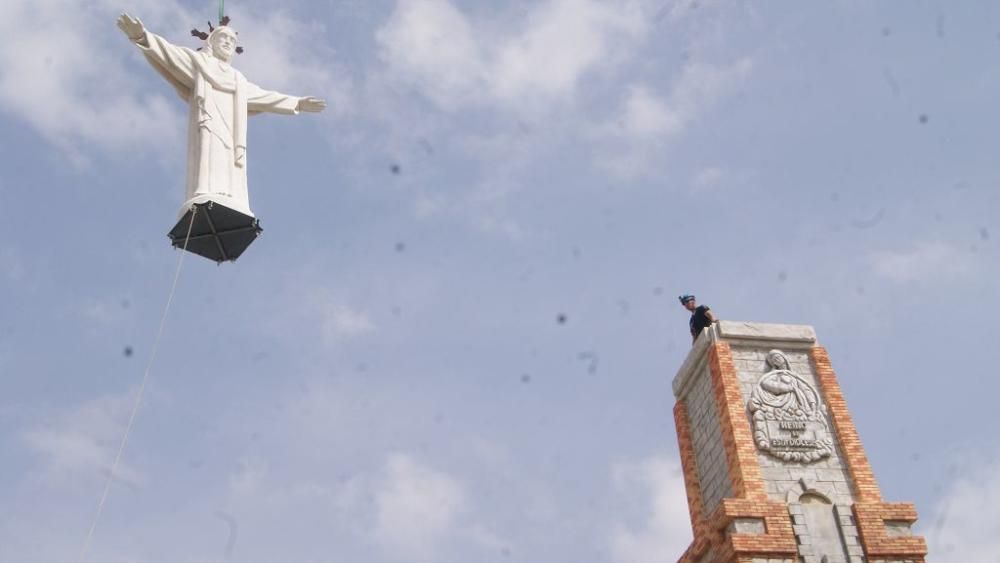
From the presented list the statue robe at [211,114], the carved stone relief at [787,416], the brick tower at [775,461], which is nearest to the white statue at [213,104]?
the statue robe at [211,114]

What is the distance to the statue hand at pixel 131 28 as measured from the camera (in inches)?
553

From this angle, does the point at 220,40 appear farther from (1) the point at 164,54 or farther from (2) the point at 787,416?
(2) the point at 787,416

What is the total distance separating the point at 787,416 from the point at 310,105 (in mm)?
8411

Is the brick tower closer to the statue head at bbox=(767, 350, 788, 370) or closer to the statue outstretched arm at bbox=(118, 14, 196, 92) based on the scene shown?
the statue head at bbox=(767, 350, 788, 370)

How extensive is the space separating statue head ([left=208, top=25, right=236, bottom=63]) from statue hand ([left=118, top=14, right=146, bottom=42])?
1345 millimetres

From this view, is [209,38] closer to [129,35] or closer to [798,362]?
[129,35]

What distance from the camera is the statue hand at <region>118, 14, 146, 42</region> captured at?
14.0 m

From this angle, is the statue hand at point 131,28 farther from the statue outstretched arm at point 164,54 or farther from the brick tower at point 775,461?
the brick tower at point 775,461

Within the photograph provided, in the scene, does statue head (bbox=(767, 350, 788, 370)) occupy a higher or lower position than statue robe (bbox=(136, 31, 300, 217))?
lower

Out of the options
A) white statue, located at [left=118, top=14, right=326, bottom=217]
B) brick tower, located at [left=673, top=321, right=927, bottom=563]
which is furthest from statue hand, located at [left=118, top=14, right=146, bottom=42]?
brick tower, located at [left=673, top=321, right=927, bottom=563]

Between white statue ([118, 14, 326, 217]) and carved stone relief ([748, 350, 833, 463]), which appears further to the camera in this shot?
carved stone relief ([748, 350, 833, 463])

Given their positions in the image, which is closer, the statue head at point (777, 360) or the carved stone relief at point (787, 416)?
the carved stone relief at point (787, 416)

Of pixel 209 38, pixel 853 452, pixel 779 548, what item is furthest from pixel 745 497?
pixel 209 38

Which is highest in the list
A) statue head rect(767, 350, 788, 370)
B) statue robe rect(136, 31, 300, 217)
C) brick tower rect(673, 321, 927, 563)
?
statue robe rect(136, 31, 300, 217)
